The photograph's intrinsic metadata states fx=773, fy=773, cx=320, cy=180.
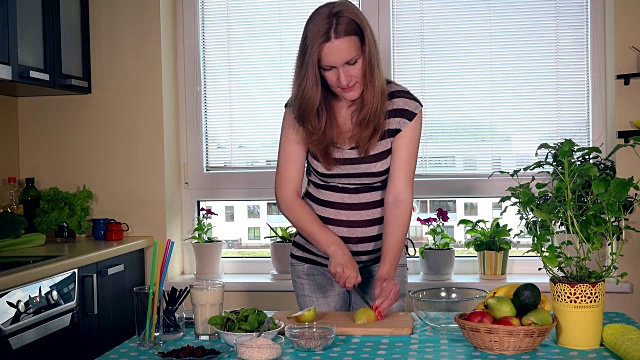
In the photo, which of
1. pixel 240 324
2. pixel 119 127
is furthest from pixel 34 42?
pixel 240 324

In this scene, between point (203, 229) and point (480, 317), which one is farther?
point (203, 229)

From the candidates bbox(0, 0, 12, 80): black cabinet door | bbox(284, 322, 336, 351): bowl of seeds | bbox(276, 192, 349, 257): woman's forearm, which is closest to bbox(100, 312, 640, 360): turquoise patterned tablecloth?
bbox(284, 322, 336, 351): bowl of seeds

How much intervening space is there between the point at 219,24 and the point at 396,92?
5.58ft

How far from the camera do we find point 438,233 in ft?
11.4


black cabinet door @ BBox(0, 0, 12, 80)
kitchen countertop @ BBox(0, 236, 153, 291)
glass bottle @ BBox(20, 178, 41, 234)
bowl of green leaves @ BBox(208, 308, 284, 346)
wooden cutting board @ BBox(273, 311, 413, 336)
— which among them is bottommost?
wooden cutting board @ BBox(273, 311, 413, 336)

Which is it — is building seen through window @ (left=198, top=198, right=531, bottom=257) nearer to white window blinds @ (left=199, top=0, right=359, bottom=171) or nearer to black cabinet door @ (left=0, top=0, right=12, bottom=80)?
white window blinds @ (left=199, top=0, right=359, bottom=171)

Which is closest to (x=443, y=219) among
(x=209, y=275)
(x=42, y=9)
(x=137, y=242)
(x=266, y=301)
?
(x=266, y=301)

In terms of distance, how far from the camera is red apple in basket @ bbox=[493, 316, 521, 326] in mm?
1596

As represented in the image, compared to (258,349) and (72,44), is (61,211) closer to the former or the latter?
(72,44)

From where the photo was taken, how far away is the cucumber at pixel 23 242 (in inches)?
119

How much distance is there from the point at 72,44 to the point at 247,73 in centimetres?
80

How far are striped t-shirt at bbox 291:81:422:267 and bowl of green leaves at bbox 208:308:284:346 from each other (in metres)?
0.51

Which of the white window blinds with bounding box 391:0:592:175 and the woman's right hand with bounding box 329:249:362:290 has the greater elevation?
the white window blinds with bounding box 391:0:592:175

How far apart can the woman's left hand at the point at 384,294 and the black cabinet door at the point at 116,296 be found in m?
1.43
